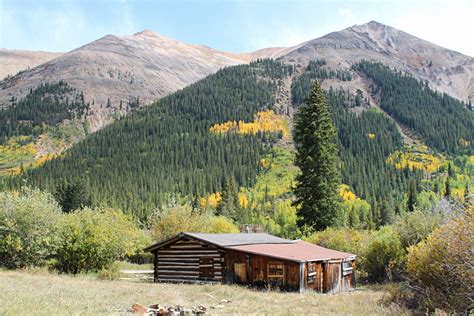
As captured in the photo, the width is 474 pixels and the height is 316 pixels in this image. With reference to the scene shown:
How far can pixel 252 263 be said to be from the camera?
33.9m

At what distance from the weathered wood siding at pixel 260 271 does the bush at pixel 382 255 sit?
938 centimetres

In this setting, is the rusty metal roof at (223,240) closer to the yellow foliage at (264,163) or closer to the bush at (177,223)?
the bush at (177,223)

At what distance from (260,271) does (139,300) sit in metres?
12.1

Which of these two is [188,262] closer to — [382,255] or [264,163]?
[382,255]

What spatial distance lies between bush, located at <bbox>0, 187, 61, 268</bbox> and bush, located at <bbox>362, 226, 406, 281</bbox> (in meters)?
25.3

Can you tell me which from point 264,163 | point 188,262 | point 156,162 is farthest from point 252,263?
point 156,162

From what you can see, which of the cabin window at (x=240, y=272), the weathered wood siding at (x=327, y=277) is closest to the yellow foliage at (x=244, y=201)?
the weathered wood siding at (x=327, y=277)

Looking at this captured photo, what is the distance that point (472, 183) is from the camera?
143 meters

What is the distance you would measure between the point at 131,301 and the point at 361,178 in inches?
5246

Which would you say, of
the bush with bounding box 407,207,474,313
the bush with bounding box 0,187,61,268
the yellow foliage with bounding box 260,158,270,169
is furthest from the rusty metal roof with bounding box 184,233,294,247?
the yellow foliage with bounding box 260,158,270,169

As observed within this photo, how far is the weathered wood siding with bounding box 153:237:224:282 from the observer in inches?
1394

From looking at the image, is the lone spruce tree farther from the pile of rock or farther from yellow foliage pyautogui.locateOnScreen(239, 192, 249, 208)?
yellow foliage pyautogui.locateOnScreen(239, 192, 249, 208)

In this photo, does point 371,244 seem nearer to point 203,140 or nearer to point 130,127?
point 203,140

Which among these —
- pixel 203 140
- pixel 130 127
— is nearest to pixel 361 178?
pixel 203 140
